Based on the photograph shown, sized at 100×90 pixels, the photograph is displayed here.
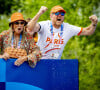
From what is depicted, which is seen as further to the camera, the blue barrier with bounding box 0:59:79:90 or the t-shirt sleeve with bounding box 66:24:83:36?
the t-shirt sleeve with bounding box 66:24:83:36

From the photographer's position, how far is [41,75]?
13.9 feet

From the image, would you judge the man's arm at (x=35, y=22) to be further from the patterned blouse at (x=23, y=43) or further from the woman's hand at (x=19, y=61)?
the woman's hand at (x=19, y=61)

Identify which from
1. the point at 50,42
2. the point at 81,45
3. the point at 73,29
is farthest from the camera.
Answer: the point at 81,45

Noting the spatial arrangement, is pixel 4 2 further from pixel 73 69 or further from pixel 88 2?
pixel 73 69

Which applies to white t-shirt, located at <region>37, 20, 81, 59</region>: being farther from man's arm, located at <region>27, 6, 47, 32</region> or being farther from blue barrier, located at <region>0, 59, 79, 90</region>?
blue barrier, located at <region>0, 59, 79, 90</region>

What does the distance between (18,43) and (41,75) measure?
1.90 feet

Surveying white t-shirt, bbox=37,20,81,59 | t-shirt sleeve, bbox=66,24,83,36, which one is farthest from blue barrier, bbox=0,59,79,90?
t-shirt sleeve, bbox=66,24,83,36

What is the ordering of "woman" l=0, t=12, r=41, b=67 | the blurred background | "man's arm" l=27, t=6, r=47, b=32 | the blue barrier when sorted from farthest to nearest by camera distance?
the blurred background
"man's arm" l=27, t=6, r=47, b=32
"woman" l=0, t=12, r=41, b=67
the blue barrier

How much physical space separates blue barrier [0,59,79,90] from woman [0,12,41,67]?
0.13 m

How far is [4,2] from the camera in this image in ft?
39.9

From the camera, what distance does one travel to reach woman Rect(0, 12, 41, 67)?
4285mm

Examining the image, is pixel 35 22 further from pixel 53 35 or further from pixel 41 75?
pixel 41 75

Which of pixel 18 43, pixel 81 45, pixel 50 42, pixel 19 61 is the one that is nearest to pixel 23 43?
pixel 18 43

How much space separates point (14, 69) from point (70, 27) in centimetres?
156
